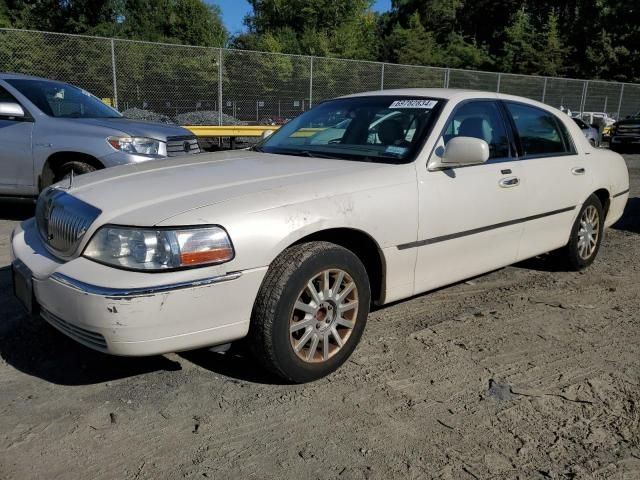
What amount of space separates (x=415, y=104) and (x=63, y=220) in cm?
237

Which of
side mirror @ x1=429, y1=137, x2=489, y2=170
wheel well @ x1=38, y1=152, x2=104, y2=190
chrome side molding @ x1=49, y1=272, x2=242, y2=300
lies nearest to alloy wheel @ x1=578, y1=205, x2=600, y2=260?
side mirror @ x1=429, y1=137, x2=489, y2=170

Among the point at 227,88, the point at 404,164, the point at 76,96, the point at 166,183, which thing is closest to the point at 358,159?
the point at 404,164

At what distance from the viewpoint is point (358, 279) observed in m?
3.23

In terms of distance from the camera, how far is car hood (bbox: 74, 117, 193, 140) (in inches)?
255

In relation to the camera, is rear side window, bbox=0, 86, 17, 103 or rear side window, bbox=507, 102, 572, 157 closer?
rear side window, bbox=507, 102, 572, 157

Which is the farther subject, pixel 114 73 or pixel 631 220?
pixel 114 73

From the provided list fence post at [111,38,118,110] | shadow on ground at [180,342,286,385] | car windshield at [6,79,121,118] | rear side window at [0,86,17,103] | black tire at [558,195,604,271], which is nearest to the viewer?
shadow on ground at [180,342,286,385]

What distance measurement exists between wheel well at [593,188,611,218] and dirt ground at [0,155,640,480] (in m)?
1.61

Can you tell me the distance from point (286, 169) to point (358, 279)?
31.2 inches

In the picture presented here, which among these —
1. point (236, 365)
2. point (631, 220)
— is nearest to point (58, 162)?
point (236, 365)

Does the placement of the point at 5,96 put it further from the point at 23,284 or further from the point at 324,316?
the point at 324,316

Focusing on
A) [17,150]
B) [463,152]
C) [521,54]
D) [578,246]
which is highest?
[521,54]

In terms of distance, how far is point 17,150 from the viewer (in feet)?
21.0

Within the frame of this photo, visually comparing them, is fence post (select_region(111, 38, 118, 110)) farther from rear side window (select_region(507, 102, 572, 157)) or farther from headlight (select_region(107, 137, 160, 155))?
rear side window (select_region(507, 102, 572, 157))
